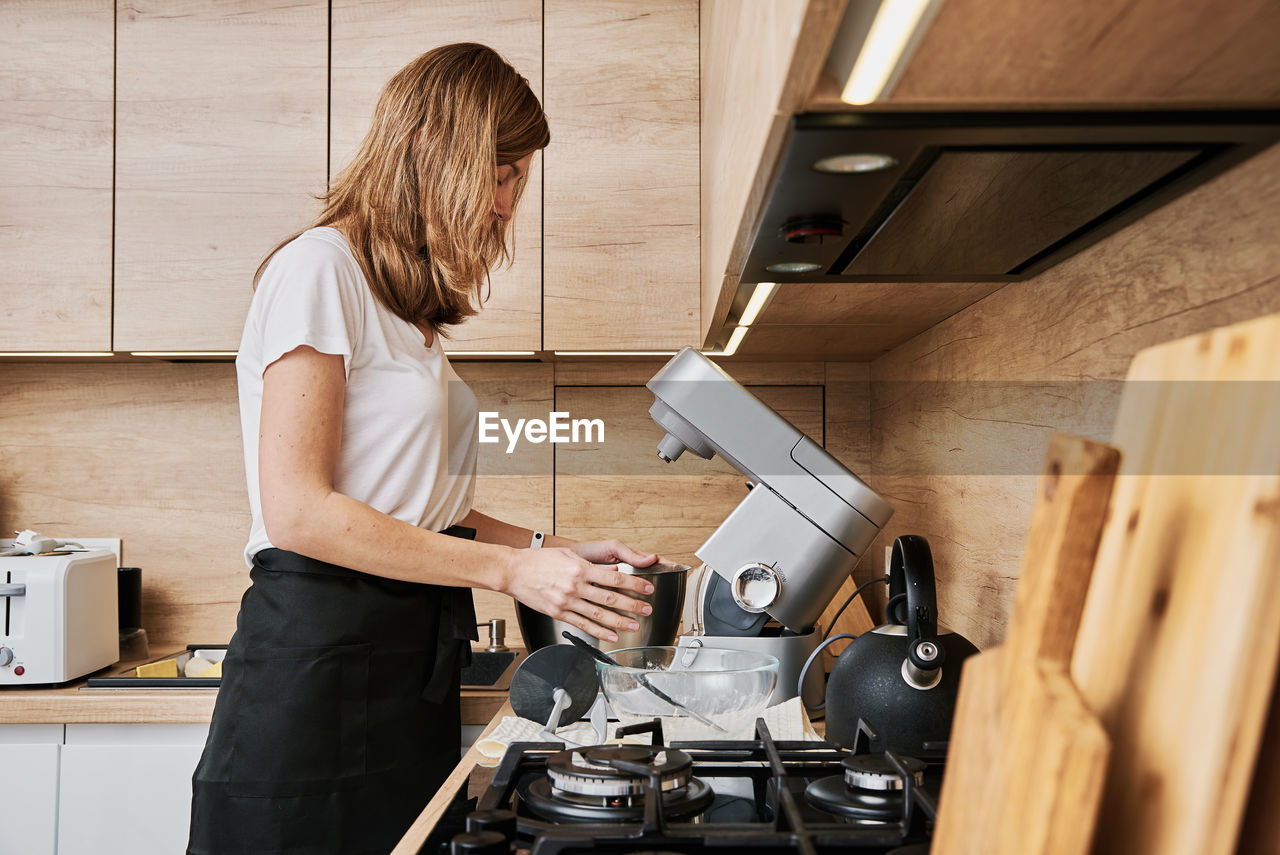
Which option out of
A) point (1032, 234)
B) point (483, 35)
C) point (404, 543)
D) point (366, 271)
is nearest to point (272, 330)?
point (366, 271)

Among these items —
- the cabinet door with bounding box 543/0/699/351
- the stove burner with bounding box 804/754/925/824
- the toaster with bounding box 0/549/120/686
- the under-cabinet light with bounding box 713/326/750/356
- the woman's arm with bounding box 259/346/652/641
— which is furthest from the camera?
the cabinet door with bounding box 543/0/699/351

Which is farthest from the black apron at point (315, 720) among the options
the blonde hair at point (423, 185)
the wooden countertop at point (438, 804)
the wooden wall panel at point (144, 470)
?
the wooden wall panel at point (144, 470)

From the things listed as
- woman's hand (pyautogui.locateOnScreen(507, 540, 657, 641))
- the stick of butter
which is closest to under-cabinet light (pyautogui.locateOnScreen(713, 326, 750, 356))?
woman's hand (pyautogui.locateOnScreen(507, 540, 657, 641))

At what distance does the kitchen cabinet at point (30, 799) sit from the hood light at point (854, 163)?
1588 millimetres

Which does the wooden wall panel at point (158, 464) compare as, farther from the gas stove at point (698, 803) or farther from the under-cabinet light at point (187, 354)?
the gas stove at point (698, 803)

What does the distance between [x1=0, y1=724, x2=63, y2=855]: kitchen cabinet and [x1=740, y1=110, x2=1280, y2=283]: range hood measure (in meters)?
1.41

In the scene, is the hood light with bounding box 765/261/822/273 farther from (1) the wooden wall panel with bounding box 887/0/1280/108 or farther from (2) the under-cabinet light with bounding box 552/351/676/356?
(2) the under-cabinet light with bounding box 552/351/676/356

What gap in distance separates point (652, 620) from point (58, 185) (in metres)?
1.39

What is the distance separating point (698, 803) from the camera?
2.29 feet

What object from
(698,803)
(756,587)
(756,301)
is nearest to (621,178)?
(756,301)

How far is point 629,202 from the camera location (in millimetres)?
1791

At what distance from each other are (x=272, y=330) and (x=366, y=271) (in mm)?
143

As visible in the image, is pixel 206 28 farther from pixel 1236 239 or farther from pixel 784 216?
pixel 1236 239

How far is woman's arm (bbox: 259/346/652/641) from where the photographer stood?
1008mm
